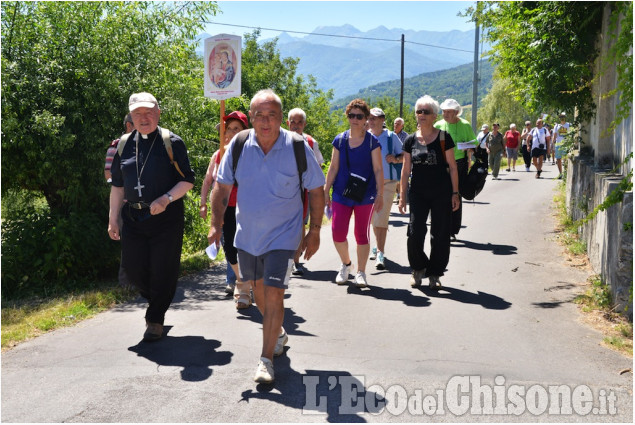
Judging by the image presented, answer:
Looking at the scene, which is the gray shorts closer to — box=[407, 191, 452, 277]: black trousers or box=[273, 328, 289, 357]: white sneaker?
box=[273, 328, 289, 357]: white sneaker

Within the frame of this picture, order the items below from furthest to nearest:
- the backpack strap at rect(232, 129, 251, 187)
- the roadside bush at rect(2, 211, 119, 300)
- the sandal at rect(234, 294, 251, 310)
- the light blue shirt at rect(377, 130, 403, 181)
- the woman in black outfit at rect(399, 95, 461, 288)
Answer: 1. the light blue shirt at rect(377, 130, 403, 181)
2. the roadside bush at rect(2, 211, 119, 300)
3. the woman in black outfit at rect(399, 95, 461, 288)
4. the sandal at rect(234, 294, 251, 310)
5. the backpack strap at rect(232, 129, 251, 187)

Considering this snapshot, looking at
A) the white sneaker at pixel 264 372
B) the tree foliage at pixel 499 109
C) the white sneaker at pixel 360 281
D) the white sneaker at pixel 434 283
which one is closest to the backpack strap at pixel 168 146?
the white sneaker at pixel 264 372

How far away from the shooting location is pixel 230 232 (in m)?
7.26

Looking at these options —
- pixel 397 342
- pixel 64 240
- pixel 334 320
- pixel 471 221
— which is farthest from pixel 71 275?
pixel 471 221

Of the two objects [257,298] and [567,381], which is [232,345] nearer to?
[257,298]

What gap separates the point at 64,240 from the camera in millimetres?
9266

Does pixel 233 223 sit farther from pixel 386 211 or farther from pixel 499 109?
pixel 499 109

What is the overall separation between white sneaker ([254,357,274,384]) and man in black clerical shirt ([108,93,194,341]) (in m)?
1.43

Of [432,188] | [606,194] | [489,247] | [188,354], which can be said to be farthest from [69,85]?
[606,194]

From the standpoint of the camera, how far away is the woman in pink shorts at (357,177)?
7.91m

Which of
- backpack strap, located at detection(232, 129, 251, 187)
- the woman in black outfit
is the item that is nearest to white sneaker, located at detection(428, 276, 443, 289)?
the woman in black outfit

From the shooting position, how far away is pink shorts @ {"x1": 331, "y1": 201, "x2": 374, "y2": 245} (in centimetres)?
809

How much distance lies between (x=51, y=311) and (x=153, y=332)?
1.75m

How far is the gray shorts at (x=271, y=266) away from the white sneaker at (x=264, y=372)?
1.70 feet
